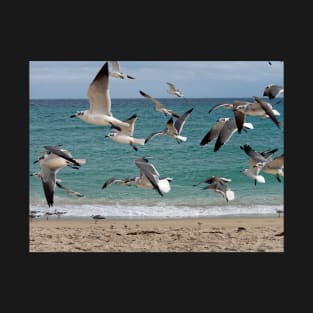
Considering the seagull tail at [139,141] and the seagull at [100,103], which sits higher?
the seagull at [100,103]

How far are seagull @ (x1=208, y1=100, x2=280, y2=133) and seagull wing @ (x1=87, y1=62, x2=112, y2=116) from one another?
132cm

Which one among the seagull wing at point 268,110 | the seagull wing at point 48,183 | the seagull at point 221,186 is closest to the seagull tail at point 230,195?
the seagull at point 221,186

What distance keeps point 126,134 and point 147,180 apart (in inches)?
23.6

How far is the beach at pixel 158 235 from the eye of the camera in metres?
→ 16.1

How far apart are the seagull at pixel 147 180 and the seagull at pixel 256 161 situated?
96cm

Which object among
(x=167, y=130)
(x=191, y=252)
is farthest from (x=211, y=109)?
(x=191, y=252)

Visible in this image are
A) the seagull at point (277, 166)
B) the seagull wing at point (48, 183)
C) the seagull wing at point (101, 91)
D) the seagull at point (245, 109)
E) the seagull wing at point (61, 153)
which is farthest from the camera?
the seagull wing at point (48, 183)

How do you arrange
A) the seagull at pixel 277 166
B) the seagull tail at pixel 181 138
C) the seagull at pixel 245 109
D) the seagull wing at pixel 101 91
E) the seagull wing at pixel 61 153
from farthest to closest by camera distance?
the seagull tail at pixel 181 138, the seagull at pixel 277 166, the seagull wing at pixel 61 153, the seagull at pixel 245 109, the seagull wing at pixel 101 91

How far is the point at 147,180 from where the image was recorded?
16328 mm

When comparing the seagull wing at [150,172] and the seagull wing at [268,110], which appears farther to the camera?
the seagull wing at [150,172]

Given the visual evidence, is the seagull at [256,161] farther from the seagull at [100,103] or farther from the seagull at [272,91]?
the seagull at [100,103]

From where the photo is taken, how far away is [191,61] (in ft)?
52.9

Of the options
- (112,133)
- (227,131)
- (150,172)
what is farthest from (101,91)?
(227,131)

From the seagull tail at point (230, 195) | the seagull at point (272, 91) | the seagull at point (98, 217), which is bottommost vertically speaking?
the seagull at point (98, 217)
